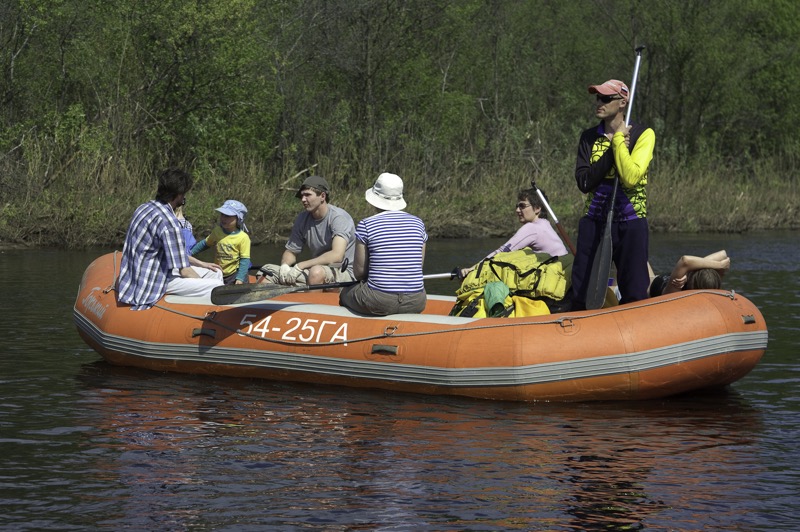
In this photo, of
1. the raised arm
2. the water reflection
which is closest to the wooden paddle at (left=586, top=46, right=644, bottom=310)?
the raised arm

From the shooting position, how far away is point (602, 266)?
827cm

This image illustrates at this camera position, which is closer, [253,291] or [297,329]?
[297,329]

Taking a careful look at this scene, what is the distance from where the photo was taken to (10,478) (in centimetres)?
666

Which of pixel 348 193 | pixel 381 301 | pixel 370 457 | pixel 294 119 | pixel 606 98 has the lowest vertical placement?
pixel 370 457

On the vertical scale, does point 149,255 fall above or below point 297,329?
above

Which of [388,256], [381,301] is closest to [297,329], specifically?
[381,301]

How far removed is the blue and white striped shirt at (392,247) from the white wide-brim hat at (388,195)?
5 centimetres

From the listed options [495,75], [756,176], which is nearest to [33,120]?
[495,75]

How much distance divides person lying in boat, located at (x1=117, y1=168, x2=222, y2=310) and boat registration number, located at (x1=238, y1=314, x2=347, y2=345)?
2.02ft

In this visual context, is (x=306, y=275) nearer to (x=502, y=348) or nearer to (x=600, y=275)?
(x=502, y=348)

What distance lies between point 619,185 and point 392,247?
1.46 meters

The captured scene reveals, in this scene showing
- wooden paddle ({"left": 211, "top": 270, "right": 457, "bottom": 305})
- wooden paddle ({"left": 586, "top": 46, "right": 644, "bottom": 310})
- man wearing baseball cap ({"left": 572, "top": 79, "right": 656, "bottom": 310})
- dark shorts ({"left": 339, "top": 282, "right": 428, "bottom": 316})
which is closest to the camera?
man wearing baseball cap ({"left": 572, "top": 79, "right": 656, "bottom": 310})

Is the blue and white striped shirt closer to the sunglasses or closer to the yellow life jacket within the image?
the yellow life jacket

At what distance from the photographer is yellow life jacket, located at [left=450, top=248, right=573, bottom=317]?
905cm
